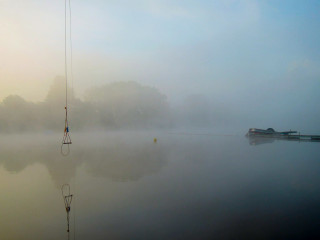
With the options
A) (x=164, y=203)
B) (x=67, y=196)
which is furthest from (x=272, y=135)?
(x=67, y=196)

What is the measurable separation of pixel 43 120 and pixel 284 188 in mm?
70905

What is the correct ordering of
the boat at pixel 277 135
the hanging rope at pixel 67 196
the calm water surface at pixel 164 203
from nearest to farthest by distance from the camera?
1. the calm water surface at pixel 164 203
2. the hanging rope at pixel 67 196
3. the boat at pixel 277 135

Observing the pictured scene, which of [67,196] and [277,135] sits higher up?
[277,135]

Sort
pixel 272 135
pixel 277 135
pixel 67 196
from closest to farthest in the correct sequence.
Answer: pixel 67 196, pixel 277 135, pixel 272 135

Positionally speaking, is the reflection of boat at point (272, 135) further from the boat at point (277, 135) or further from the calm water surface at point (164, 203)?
the calm water surface at point (164, 203)

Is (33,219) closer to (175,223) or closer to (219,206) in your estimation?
(175,223)

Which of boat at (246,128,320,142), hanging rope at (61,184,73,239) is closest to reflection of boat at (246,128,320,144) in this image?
boat at (246,128,320,142)

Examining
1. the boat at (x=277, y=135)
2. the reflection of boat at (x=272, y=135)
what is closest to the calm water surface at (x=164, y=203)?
the reflection of boat at (x=272, y=135)

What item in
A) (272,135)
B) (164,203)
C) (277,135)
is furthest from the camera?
(272,135)

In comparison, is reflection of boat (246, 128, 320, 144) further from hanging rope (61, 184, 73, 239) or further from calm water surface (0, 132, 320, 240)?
hanging rope (61, 184, 73, 239)

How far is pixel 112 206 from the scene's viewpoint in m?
8.05

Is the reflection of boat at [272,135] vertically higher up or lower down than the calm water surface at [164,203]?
higher up

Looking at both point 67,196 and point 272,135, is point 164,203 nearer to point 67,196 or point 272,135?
point 67,196

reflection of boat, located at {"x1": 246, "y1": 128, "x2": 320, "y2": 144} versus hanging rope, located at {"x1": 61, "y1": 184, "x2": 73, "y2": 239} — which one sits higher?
reflection of boat, located at {"x1": 246, "y1": 128, "x2": 320, "y2": 144}
